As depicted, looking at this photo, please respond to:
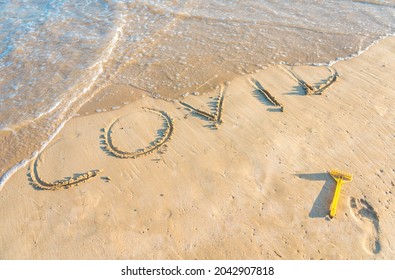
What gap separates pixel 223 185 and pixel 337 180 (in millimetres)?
1699

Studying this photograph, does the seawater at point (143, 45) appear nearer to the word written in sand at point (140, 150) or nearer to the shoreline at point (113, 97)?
the shoreline at point (113, 97)

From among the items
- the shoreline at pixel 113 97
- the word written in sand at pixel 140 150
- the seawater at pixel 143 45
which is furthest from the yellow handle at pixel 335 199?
the seawater at pixel 143 45

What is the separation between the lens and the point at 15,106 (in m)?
6.21

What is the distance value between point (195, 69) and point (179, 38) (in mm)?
1519

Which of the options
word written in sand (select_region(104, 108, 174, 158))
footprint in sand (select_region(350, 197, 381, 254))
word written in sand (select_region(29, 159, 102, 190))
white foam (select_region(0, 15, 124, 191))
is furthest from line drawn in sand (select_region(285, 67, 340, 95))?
white foam (select_region(0, 15, 124, 191))

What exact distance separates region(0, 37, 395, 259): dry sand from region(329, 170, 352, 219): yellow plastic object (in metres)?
0.10

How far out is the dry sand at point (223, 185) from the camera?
4102 mm

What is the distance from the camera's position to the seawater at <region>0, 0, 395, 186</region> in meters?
6.27

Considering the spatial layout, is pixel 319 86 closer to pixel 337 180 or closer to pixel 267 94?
pixel 267 94

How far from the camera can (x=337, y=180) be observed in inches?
178

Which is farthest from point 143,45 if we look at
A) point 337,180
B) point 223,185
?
point 337,180

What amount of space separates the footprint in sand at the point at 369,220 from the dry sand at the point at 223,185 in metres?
0.01

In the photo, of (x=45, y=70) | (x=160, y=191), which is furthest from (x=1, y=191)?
(x=45, y=70)

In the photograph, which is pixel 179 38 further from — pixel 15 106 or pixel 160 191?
pixel 160 191
